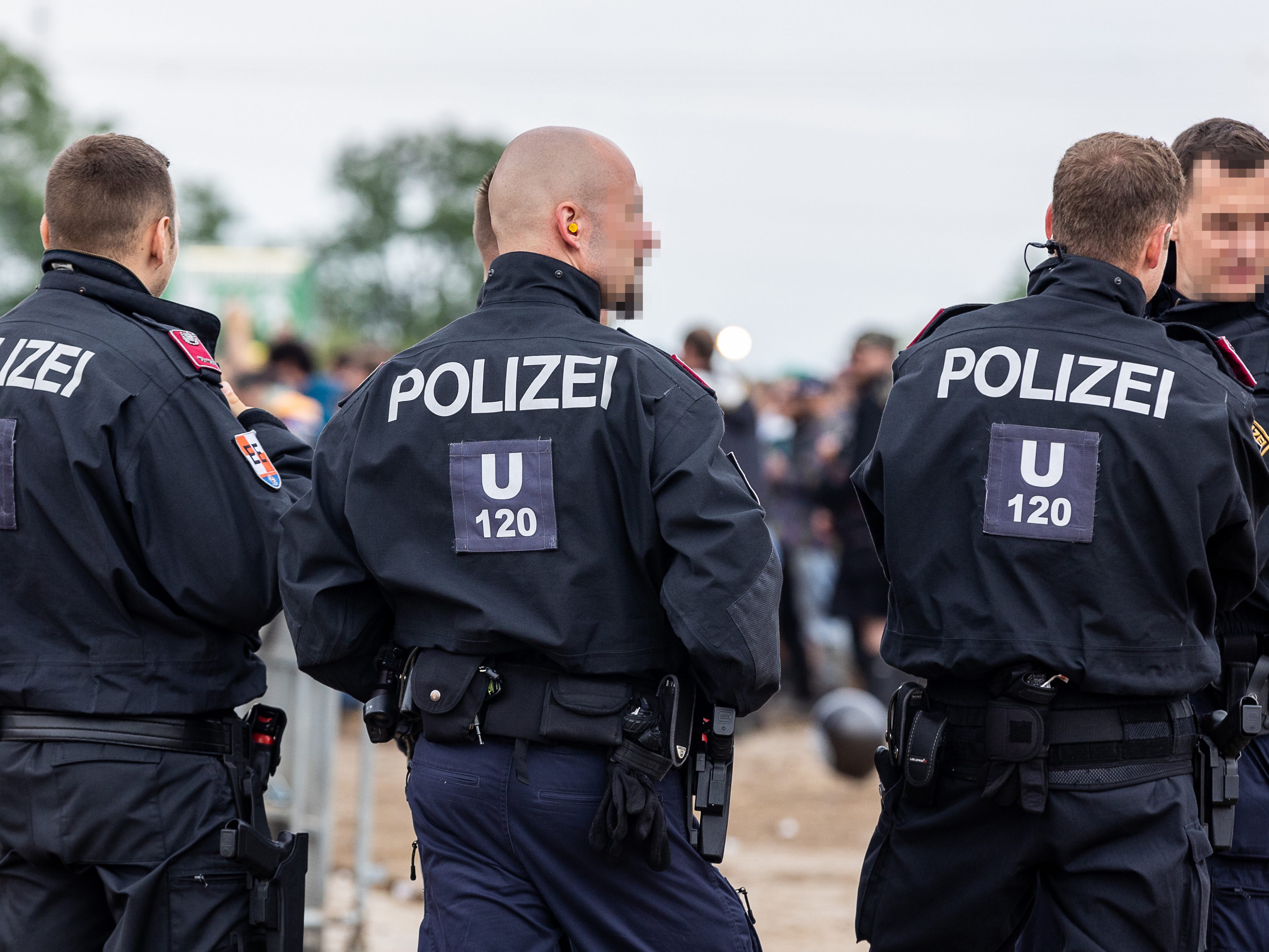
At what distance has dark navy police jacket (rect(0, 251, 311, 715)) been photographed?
3.25 meters

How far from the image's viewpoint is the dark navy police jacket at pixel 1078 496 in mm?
3076

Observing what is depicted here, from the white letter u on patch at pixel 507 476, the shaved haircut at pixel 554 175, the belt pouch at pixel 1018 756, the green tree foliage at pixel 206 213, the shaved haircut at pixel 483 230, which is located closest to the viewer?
the white letter u on patch at pixel 507 476

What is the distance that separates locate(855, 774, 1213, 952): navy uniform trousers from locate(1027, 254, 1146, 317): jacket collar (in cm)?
108

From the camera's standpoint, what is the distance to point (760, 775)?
9.48 meters

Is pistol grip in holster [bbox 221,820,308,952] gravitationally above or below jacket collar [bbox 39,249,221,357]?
below

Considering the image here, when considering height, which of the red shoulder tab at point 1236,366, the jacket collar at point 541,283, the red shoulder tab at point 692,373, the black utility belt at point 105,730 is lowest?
the black utility belt at point 105,730

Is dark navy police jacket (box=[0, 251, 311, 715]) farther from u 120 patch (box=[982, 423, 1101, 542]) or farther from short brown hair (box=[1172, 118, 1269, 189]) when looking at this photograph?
short brown hair (box=[1172, 118, 1269, 189])

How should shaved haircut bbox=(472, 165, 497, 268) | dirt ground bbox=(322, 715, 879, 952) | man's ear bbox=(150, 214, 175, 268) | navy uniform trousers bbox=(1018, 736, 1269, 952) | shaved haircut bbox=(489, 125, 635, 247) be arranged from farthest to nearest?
dirt ground bbox=(322, 715, 879, 952)
shaved haircut bbox=(472, 165, 497, 268)
man's ear bbox=(150, 214, 175, 268)
navy uniform trousers bbox=(1018, 736, 1269, 952)
shaved haircut bbox=(489, 125, 635, 247)

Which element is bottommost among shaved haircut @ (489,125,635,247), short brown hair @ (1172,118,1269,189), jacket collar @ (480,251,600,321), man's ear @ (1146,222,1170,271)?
jacket collar @ (480,251,600,321)

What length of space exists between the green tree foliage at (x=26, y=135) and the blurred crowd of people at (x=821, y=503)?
106 ft

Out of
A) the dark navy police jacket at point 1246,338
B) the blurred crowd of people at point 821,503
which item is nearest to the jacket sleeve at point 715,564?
the dark navy police jacket at point 1246,338

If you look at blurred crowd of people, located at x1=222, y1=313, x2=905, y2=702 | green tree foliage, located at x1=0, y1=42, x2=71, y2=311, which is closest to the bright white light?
blurred crowd of people, located at x1=222, y1=313, x2=905, y2=702

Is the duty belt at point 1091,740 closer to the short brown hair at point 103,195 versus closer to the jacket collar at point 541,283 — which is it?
the jacket collar at point 541,283

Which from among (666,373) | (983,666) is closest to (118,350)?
(666,373)
